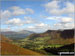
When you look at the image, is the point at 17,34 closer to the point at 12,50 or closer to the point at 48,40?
the point at 12,50

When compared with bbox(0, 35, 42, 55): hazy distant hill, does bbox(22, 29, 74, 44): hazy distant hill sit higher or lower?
higher

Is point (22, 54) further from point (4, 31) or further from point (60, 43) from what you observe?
point (60, 43)

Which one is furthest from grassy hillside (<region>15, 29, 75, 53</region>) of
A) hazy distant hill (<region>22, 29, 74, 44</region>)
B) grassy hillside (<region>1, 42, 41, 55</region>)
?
grassy hillside (<region>1, 42, 41, 55</region>)

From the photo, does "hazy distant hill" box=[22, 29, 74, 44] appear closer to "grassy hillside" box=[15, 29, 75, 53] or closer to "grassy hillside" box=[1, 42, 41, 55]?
"grassy hillside" box=[15, 29, 75, 53]

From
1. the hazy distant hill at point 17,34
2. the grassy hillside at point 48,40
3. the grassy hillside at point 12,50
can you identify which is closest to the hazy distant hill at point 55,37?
the grassy hillside at point 48,40

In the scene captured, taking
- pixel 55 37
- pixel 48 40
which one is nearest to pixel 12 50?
pixel 48 40

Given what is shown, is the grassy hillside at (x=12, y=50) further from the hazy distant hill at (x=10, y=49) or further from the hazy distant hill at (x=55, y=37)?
the hazy distant hill at (x=55, y=37)

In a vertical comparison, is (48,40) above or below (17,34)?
below

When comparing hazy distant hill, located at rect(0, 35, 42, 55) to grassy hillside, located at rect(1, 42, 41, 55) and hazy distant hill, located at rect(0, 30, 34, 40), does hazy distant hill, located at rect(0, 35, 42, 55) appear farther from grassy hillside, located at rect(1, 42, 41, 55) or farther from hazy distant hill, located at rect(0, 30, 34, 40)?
hazy distant hill, located at rect(0, 30, 34, 40)
